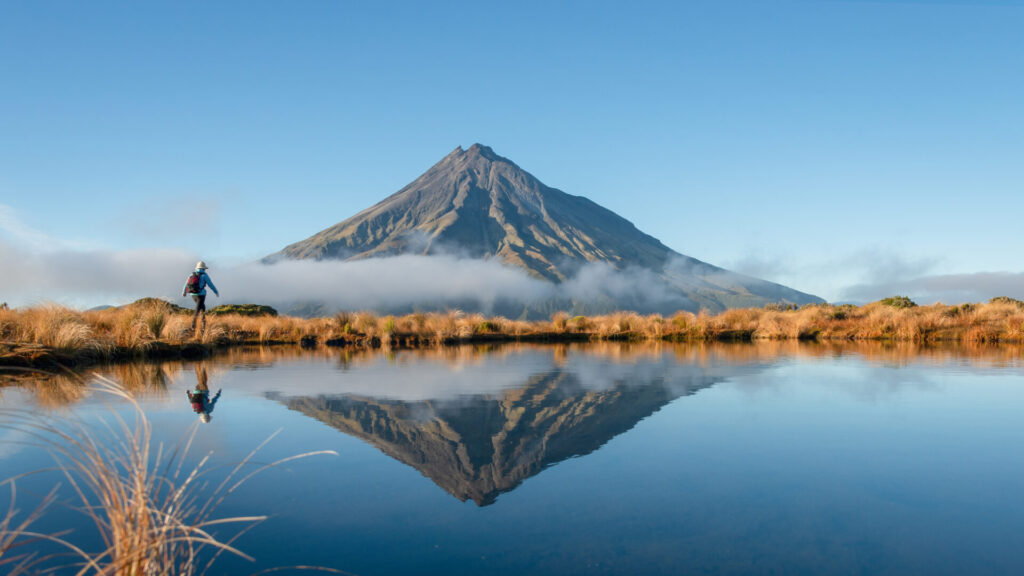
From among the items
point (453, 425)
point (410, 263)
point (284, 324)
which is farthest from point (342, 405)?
point (410, 263)

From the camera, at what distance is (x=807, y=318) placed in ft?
77.0

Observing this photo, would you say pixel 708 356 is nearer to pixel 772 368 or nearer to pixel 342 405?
pixel 772 368

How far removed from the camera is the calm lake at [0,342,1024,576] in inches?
109

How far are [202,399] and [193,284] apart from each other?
28.8 ft

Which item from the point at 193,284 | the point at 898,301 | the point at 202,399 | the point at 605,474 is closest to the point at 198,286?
the point at 193,284

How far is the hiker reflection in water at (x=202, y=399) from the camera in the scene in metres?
5.92

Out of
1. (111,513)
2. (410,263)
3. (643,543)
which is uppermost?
(410,263)

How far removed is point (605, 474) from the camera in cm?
396

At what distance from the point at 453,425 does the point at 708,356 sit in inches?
380

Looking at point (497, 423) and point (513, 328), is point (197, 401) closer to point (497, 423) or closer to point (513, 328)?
point (497, 423)

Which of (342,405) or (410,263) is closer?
(342,405)

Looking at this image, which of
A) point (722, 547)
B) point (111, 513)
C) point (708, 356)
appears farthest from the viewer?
point (708, 356)

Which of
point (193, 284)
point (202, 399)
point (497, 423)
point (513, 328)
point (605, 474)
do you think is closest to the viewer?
point (605, 474)

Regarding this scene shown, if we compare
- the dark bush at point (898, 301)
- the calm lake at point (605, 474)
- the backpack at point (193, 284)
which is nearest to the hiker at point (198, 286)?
the backpack at point (193, 284)
